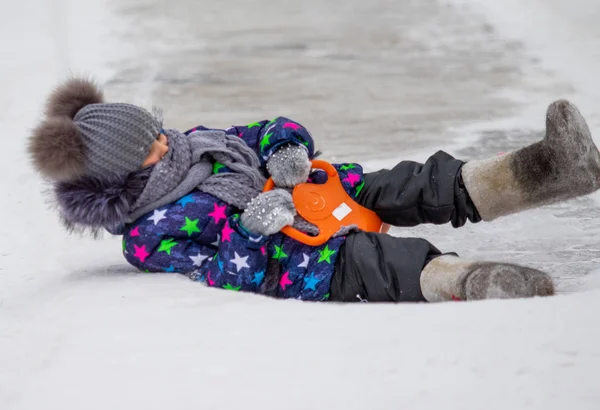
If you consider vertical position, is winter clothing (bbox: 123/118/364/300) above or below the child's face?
below

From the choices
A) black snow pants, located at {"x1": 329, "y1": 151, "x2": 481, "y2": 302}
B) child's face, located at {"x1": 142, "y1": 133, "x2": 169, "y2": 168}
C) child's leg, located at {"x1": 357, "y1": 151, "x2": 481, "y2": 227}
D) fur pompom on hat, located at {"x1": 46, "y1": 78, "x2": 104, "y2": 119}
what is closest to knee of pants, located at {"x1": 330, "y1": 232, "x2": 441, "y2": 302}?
black snow pants, located at {"x1": 329, "y1": 151, "x2": 481, "y2": 302}

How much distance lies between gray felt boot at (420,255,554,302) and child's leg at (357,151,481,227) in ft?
0.74

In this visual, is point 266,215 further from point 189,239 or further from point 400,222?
point 400,222

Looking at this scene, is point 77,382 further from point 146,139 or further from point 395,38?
point 395,38

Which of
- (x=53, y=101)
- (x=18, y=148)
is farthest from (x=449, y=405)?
(x=18, y=148)

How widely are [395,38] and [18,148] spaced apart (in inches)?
71.3

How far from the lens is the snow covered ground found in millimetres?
1110

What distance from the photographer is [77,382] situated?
1.20 metres

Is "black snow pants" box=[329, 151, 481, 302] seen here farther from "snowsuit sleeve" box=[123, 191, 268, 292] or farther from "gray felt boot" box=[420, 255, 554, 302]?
"snowsuit sleeve" box=[123, 191, 268, 292]

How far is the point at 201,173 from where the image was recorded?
1804 millimetres

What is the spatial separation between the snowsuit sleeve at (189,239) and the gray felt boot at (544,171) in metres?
0.52

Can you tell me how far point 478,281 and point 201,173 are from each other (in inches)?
27.4

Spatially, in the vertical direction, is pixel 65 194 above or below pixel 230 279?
above

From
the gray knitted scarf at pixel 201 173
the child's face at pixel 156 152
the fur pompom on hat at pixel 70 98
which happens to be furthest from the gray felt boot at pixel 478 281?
the fur pompom on hat at pixel 70 98
